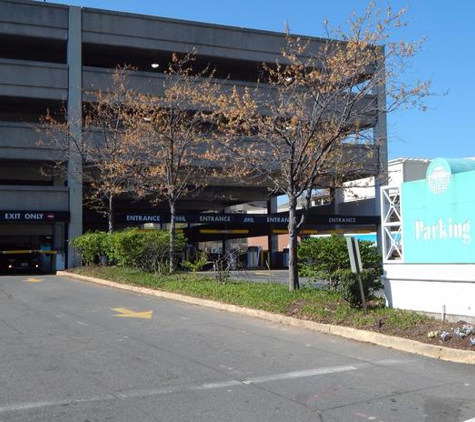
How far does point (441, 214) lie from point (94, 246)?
17104 millimetres

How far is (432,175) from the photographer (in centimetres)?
1024

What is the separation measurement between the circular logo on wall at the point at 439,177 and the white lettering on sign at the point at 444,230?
0.55 metres

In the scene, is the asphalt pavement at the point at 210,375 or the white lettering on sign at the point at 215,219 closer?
the asphalt pavement at the point at 210,375

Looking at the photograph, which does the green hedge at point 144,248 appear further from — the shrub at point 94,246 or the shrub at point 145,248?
the shrub at point 94,246

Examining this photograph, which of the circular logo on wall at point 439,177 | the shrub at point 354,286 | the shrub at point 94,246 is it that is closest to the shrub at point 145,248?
the shrub at point 94,246

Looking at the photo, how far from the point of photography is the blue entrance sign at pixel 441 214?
954 cm

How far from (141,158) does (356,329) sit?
15.0 metres

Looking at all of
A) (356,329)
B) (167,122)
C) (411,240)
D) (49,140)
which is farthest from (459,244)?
(49,140)

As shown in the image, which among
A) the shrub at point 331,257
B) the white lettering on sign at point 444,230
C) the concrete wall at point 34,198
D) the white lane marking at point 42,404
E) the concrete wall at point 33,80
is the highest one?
the concrete wall at point 33,80

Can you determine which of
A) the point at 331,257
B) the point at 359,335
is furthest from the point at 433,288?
the point at 331,257

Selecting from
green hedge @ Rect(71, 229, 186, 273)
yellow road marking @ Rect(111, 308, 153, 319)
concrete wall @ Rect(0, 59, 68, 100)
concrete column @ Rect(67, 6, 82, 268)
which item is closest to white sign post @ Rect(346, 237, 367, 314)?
yellow road marking @ Rect(111, 308, 153, 319)

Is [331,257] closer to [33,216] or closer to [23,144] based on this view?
[33,216]

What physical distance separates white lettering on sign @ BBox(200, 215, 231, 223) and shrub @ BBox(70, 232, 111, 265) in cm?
751

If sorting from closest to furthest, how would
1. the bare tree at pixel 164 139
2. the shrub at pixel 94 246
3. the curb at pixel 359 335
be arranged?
the curb at pixel 359 335 < the bare tree at pixel 164 139 < the shrub at pixel 94 246
